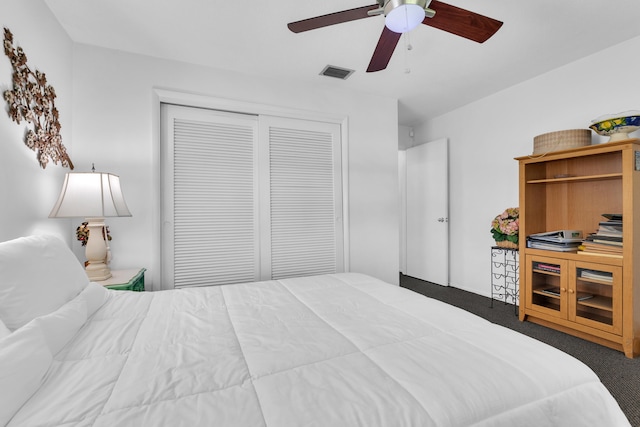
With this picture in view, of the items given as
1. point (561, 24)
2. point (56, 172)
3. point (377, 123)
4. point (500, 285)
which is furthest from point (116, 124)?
point (500, 285)

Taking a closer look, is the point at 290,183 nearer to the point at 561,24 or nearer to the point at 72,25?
the point at 72,25

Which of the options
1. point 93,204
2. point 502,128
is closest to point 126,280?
point 93,204

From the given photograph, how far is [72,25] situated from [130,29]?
0.41 m

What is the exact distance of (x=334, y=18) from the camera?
5.38ft

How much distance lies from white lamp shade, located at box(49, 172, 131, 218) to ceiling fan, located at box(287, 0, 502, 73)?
157cm

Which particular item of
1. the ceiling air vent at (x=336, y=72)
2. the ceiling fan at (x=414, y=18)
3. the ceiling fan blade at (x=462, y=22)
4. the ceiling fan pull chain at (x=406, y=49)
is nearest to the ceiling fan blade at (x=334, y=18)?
the ceiling fan at (x=414, y=18)

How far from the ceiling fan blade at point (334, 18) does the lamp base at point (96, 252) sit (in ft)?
6.17

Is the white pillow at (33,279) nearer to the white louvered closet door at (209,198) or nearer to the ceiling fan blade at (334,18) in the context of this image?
the white louvered closet door at (209,198)

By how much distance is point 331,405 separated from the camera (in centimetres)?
74

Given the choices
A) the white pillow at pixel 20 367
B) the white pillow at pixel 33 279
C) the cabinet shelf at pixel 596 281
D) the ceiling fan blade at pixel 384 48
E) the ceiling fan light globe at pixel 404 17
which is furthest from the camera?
the cabinet shelf at pixel 596 281

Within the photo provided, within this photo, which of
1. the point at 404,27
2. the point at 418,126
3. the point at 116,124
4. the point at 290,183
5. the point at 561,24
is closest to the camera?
the point at 404,27

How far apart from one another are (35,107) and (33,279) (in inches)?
53.1

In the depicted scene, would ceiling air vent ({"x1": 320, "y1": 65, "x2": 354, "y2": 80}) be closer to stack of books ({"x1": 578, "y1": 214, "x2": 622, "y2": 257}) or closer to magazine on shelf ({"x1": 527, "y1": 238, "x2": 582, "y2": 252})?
magazine on shelf ({"x1": 527, "y1": 238, "x2": 582, "y2": 252})

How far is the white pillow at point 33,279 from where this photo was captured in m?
0.99
